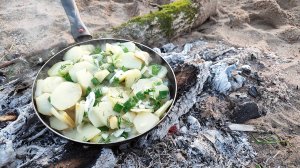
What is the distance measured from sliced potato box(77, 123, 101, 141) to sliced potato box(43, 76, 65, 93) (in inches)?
15.3

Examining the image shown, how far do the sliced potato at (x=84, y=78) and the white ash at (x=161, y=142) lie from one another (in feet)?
1.53

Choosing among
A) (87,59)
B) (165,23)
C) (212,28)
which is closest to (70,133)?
(87,59)

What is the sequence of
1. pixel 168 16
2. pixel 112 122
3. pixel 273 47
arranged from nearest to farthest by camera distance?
pixel 112 122 → pixel 168 16 → pixel 273 47

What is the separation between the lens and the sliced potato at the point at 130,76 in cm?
274

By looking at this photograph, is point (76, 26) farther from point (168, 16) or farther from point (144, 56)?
point (168, 16)

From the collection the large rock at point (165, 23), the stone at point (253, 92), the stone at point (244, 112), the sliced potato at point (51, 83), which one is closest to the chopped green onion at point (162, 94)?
the sliced potato at point (51, 83)

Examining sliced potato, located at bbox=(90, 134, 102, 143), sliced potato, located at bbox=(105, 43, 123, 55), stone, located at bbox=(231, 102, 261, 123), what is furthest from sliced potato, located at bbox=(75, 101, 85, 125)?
stone, located at bbox=(231, 102, 261, 123)

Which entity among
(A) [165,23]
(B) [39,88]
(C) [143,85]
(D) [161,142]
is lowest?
(D) [161,142]

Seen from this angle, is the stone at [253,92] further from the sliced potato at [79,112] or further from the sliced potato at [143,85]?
the sliced potato at [79,112]

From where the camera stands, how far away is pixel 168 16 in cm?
405

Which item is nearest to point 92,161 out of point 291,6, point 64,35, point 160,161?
point 160,161

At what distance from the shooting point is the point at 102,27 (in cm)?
455

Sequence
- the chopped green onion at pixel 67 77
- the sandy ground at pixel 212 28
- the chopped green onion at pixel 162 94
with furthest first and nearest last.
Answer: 1. the sandy ground at pixel 212 28
2. the chopped green onion at pixel 67 77
3. the chopped green onion at pixel 162 94

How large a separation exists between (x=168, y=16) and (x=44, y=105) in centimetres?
190
